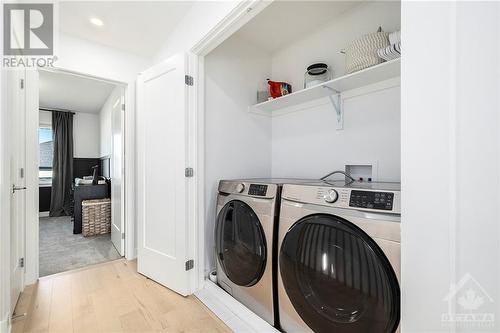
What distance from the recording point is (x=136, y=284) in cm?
197

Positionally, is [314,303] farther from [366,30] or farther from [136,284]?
[366,30]

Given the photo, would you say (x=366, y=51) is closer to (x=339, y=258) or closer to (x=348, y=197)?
(x=348, y=197)

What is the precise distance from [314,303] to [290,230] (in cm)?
36

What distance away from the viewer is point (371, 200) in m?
0.95

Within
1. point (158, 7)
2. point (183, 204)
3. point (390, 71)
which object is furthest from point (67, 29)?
point (390, 71)

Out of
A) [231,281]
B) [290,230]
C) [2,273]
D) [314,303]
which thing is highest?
[290,230]

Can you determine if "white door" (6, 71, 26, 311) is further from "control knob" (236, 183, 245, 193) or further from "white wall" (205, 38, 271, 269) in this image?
"control knob" (236, 183, 245, 193)

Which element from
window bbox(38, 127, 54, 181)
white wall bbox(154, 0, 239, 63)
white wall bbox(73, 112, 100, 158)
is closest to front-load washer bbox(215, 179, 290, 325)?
white wall bbox(154, 0, 239, 63)

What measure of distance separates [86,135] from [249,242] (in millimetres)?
5798

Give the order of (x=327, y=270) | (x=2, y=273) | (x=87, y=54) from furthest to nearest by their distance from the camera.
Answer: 1. (x=87, y=54)
2. (x=2, y=273)
3. (x=327, y=270)

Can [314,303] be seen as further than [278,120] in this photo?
No

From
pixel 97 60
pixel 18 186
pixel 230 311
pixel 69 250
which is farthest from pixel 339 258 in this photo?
pixel 69 250

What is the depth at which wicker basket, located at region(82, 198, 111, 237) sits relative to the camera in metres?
3.35

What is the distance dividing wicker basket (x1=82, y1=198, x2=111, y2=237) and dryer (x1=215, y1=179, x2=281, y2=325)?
2.58 metres
